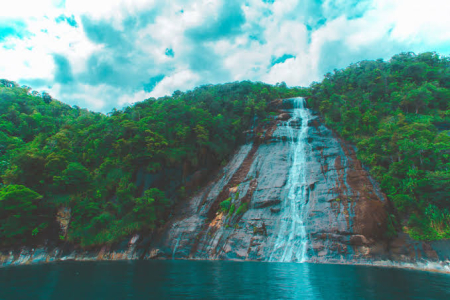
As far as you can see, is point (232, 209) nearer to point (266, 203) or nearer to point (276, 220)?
point (266, 203)

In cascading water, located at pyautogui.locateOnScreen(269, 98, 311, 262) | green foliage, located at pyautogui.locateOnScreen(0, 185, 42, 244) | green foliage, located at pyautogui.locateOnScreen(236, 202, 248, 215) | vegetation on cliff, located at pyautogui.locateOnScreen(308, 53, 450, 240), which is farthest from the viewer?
green foliage, located at pyautogui.locateOnScreen(236, 202, 248, 215)

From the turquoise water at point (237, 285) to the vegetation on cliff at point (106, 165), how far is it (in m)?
11.1

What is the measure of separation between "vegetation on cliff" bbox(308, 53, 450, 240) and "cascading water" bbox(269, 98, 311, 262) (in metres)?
6.16

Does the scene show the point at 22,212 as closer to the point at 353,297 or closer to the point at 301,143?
the point at 353,297

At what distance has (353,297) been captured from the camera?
9.12 m

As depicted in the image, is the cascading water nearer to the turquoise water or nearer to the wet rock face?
the wet rock face

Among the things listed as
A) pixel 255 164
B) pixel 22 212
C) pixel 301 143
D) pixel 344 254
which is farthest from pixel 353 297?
pixel 22 212

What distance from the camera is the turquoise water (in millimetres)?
9531

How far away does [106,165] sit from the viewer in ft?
94.8

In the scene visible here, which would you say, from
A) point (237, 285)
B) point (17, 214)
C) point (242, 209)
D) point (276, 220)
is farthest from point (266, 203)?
point (17, 214)

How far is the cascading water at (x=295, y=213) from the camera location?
63.8 feet

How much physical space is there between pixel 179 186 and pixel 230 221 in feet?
29.9

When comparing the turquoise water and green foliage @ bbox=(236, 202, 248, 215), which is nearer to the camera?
the turquoise water

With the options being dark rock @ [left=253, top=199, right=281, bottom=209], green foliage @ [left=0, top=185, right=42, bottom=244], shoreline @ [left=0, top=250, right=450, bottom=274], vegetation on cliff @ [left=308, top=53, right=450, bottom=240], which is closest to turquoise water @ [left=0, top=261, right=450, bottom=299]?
shoreline @ [left=0, top=250, right=450, bottom=274]
